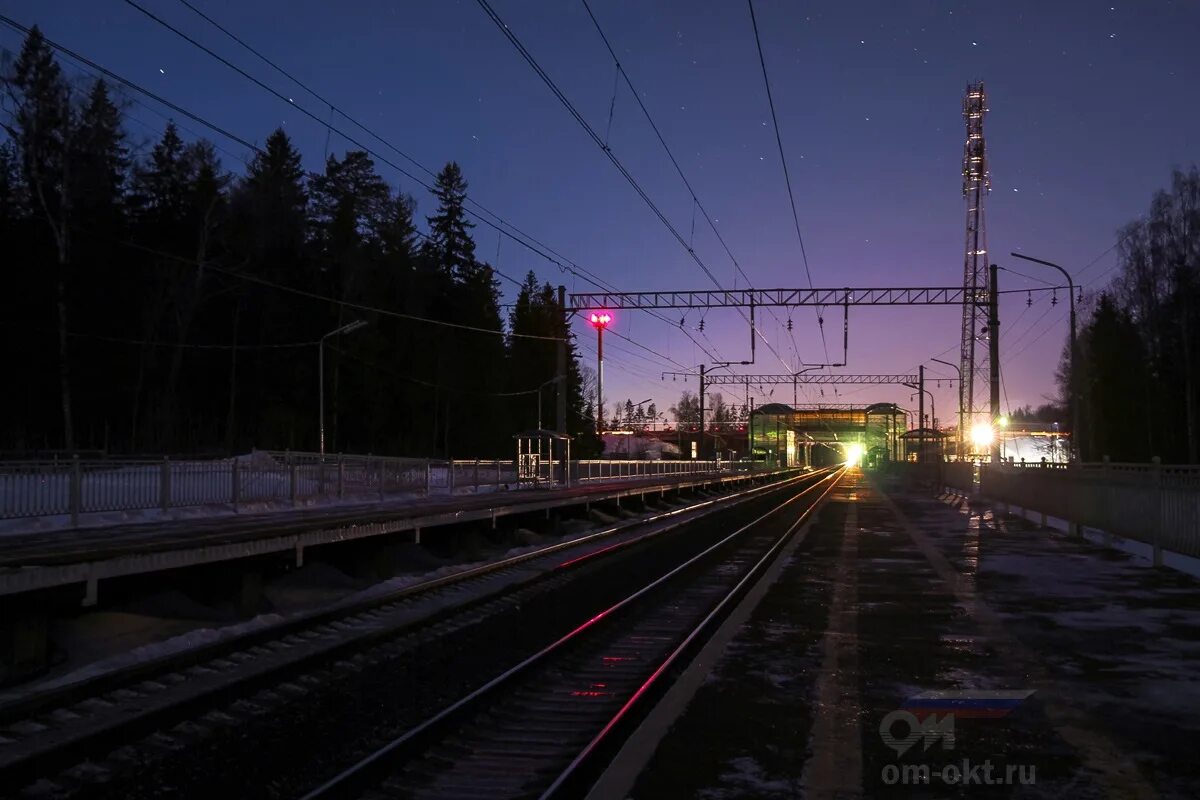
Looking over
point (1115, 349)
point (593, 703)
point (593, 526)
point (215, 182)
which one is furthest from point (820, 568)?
point (1115, 349)

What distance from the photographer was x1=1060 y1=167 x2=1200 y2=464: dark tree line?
2207 inches

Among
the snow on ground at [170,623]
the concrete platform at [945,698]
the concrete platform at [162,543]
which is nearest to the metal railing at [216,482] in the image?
the concrete platform at [162,543]

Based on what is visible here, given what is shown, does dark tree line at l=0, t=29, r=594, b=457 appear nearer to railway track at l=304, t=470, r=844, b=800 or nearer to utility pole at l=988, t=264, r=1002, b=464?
utility pole at l=988, t=264, r=1002, b=464

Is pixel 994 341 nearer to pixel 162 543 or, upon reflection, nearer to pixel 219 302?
A: pixel 162 543

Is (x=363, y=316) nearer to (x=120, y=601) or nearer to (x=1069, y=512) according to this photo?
(x=1069, y=512)

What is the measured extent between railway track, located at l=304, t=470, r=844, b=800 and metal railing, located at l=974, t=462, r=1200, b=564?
7.51 m

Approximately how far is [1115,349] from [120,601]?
71355mm

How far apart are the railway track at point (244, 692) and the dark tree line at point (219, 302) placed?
1029 inches

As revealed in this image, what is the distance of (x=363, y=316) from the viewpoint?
66.0 m

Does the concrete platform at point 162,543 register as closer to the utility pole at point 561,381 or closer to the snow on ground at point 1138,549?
the snow on ground at point 1138,549

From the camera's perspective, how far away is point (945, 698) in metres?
8.65

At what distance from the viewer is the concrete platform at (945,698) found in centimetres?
656

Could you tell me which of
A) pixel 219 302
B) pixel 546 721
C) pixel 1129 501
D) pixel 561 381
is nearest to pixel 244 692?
pixel 546 721

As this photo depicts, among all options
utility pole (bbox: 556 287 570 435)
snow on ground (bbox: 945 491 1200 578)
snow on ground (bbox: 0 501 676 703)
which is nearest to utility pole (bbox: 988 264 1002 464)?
snow on ground (bbox: 945 491 1200 578)
